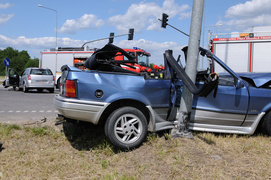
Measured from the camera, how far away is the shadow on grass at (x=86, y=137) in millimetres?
4148

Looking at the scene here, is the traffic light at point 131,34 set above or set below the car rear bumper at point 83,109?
above

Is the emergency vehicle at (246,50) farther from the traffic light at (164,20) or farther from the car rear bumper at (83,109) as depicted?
the car rear bumper at (83,109)

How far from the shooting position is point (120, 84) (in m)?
4.04

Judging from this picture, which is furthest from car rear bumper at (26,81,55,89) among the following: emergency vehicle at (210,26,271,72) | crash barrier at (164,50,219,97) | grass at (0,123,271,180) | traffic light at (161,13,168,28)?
crash barrier at (164,50,219,97)

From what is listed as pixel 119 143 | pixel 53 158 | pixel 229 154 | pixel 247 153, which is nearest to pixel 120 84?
pixel 119 143

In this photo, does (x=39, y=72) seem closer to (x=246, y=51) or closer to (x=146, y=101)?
(x=246, y=51)

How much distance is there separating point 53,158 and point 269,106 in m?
3.60

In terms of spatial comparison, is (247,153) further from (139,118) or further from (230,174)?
(139,118)

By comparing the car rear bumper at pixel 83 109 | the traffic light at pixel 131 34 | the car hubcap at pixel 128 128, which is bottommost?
the car hubcap at pixel 128 128

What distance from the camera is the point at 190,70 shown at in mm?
4465

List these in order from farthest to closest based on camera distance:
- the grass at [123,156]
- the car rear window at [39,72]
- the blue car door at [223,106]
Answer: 1. the car rear window at [39,72]
2. the blue car door at [223,106]
3. the grass at [123,156]

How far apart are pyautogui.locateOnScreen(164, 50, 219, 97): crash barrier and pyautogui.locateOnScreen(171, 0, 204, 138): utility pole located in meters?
0.28

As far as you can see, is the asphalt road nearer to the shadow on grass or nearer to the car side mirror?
the shadow on grass

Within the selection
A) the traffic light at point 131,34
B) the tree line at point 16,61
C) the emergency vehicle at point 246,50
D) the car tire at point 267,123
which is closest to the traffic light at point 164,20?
the traffic light at point 131,34
